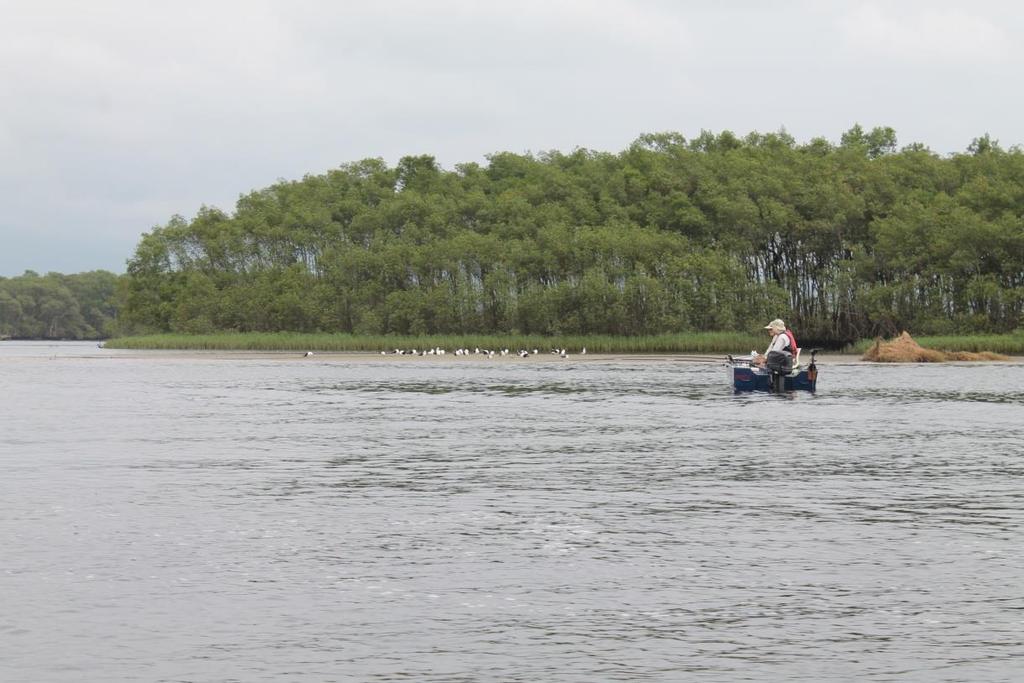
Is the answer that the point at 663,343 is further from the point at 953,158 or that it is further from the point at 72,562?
the point at 72,562

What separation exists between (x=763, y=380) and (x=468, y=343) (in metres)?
75.5

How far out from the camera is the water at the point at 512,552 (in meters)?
12.2

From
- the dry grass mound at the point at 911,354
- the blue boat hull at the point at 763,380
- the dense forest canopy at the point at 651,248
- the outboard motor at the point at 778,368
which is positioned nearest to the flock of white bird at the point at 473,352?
the dense forest canopy at the point at 651,248

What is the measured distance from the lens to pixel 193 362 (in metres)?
108

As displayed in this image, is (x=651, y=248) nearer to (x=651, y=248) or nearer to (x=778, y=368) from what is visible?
(x=651, y=248)

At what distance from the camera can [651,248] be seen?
5413 inches

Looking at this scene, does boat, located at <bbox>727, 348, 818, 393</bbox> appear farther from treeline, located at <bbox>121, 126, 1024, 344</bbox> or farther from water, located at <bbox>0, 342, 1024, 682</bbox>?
treeline, located at <bbox>121, 126, 1024, 344</bbox>

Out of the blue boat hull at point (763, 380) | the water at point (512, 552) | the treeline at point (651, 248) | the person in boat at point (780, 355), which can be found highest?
the treeline at point (651, 248)

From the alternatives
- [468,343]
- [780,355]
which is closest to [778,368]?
[780,355]

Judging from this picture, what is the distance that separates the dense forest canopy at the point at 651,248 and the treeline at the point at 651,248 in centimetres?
26

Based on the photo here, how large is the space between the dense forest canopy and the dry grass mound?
19.0 metres

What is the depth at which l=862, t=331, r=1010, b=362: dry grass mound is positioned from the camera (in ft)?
306

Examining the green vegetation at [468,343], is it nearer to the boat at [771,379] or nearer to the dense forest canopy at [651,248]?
the dense forest canopy at [651,248]

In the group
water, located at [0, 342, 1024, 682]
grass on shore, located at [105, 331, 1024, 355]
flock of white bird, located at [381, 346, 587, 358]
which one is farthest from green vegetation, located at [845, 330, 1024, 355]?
water, located at [0, 342, 1024, 682]
